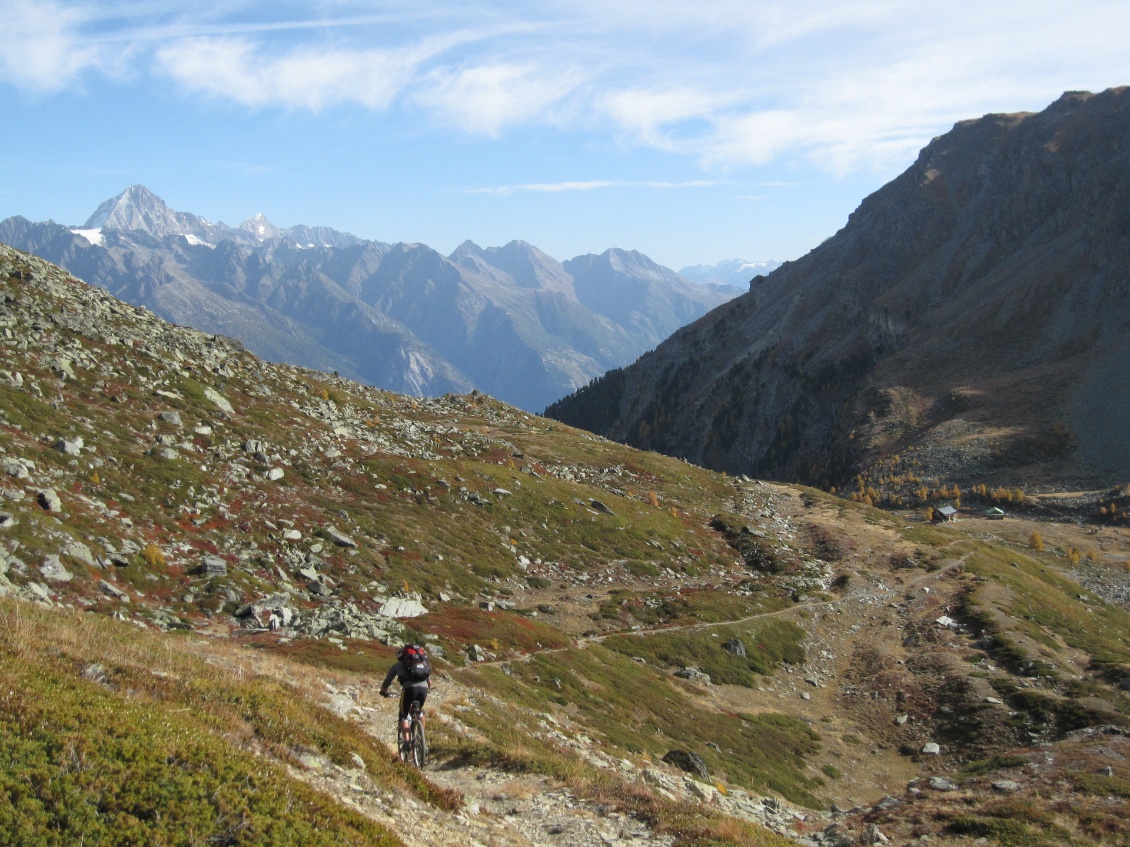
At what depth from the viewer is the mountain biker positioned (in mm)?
19203

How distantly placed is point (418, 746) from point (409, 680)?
5.71ft

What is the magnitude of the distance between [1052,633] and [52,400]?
269ft

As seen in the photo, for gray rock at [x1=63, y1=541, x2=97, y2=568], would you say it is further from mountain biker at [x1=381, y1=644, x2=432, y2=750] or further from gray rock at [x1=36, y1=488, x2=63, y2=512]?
mountain biker at [x1=381, y1=644, x2=432, y2=750]

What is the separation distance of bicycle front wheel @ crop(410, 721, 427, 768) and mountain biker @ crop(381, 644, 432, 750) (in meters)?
0.18

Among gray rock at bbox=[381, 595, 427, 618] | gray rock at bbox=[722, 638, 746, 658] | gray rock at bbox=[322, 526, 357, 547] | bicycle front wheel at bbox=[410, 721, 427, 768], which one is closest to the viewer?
bicycle front wheel at bbox=[410, 721, 427, 768]

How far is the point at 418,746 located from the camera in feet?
63.2

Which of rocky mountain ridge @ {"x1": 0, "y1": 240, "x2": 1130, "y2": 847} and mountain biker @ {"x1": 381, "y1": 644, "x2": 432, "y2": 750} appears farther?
mountain biker @ {"x1": 381, "y1": 644, "x2": 432, "y2": 750}

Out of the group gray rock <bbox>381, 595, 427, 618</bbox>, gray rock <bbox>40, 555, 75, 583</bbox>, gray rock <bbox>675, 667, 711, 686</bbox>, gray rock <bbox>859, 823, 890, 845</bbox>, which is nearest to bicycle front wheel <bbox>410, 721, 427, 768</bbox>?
gray rock <bbox>859, 823, 890, 845</bbox>

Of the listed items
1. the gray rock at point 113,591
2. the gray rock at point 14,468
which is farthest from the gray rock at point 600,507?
the gray rock at point 14,468

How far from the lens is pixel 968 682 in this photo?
51.3 meters

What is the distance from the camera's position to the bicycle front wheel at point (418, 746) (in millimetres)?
19141

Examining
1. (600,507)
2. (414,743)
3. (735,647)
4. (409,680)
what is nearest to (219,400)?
(600,507)

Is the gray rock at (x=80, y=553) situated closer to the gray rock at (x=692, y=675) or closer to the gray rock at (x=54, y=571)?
the gray rock at (x=54, y=571)

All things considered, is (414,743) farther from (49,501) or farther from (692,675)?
(692,675)
